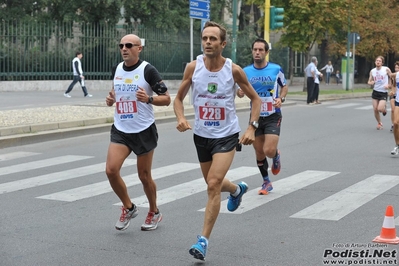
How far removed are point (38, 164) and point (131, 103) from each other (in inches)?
216

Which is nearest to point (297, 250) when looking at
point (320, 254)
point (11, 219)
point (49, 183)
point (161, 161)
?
point (320, 254)

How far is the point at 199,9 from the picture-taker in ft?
77.4

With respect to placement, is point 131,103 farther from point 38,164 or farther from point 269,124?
point 38,164

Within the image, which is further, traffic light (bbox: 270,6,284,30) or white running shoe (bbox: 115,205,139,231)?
traffic light (bbox: 270,6,284,30)

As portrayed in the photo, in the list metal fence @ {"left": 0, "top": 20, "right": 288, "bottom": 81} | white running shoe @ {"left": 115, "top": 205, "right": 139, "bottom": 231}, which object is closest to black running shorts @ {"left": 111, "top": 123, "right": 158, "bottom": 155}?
white running shoe @ {"left": 115, "top": 205, "right": 139, "bottom": 231}

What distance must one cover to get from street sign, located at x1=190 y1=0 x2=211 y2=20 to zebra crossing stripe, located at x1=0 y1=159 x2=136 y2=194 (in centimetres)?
1136

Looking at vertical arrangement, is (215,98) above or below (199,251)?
above

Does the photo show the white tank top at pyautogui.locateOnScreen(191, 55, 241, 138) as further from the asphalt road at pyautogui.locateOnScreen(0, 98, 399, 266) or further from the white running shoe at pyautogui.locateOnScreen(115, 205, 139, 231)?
the white running shoe at pyautogui.locateOnScreen(115, 205, 139, 231)

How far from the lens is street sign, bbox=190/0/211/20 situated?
23.4 meters

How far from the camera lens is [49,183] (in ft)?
35.4

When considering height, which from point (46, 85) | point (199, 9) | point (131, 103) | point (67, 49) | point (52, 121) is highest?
point (199, 9)

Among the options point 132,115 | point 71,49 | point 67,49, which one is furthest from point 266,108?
point 71,49

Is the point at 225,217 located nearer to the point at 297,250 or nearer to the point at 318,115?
the point at 297,250

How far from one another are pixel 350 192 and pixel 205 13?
14569 millimetres
